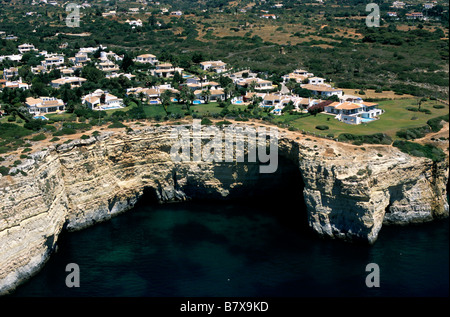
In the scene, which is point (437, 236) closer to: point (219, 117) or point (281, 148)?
point (281, 148)

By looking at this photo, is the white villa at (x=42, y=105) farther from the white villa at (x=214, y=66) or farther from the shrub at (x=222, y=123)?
the white villa at (x=214, y=66)

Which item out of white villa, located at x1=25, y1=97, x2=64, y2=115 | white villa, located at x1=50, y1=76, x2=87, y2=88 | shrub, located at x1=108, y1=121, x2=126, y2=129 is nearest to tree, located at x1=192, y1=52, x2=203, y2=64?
white villa, located at x1=50, y1=76, x2=87, y2=88

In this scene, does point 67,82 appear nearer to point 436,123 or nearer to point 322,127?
point 322,127

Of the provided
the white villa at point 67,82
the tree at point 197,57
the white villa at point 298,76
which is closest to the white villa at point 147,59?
the tree at point 197,57

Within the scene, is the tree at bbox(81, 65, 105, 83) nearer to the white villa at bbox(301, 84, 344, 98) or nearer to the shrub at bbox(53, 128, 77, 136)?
the shrub at bbox(53, 128, 77, 136)
